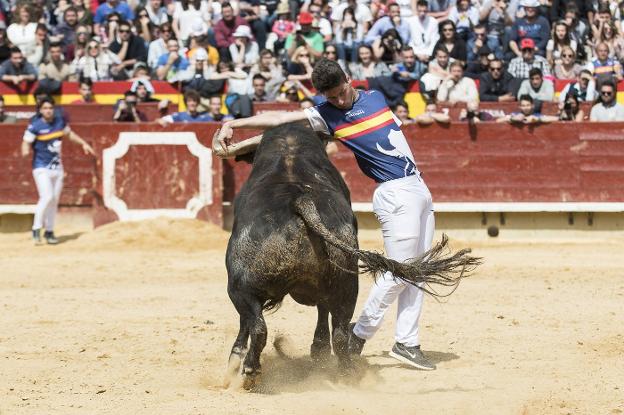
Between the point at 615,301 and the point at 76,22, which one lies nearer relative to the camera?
the point at 615,301

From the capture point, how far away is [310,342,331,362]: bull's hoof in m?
5.91

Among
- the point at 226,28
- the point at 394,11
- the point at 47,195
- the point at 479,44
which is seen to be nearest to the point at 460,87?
the point at 479,44

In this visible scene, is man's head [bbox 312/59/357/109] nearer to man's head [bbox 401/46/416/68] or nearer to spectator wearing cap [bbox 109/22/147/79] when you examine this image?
man's head [bbox 401/46/416/68]

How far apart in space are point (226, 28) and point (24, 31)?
2.70 meters

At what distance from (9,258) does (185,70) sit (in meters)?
3.81

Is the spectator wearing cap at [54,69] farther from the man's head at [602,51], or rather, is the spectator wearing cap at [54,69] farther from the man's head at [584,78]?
the man's head at [602,51]

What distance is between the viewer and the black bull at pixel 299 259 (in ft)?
16.9

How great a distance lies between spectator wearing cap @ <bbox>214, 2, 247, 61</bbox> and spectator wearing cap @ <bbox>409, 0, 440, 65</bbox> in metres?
2.17

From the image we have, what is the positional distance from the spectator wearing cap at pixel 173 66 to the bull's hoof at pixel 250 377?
879 centimetres

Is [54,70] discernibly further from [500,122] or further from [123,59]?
[500,122]

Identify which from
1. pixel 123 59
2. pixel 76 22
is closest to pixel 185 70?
pixel 123 59

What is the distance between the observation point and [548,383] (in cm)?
557

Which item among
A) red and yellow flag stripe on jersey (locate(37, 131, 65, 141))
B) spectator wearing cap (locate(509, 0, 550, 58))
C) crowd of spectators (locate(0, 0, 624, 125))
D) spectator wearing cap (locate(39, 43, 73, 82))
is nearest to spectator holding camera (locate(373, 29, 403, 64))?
crowd of spectators (locate(0, 0, 624, 125))

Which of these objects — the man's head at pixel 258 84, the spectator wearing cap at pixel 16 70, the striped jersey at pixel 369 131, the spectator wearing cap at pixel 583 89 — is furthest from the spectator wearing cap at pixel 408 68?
the striped jersey at pixel 369 131
